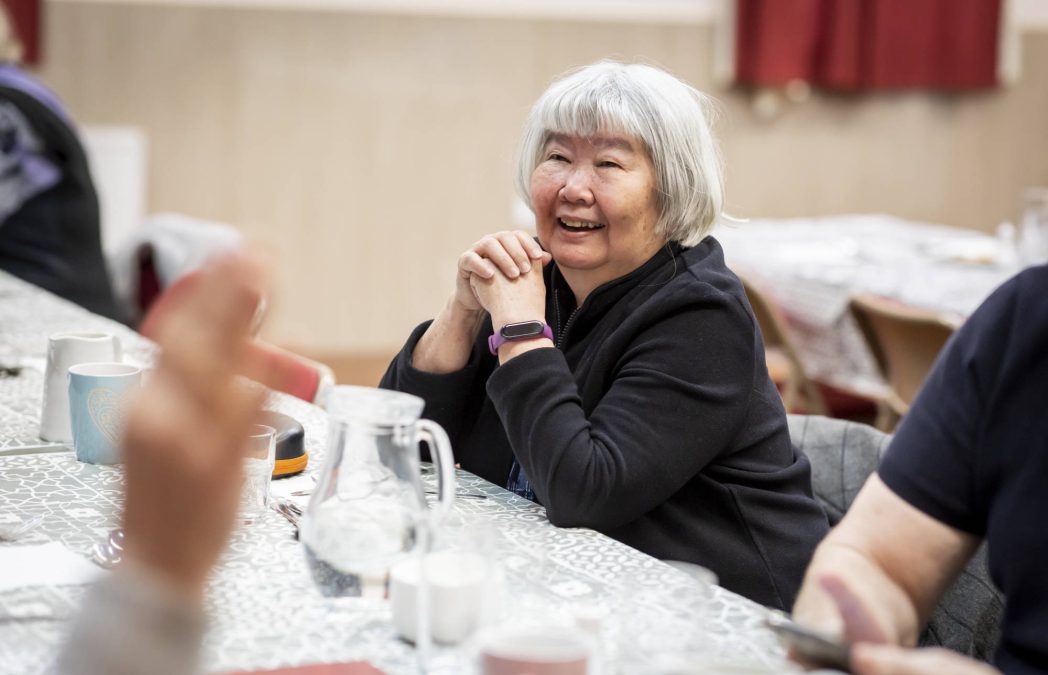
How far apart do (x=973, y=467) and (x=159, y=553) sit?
889 millimetres

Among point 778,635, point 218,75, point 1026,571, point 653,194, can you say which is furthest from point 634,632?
point 218,75

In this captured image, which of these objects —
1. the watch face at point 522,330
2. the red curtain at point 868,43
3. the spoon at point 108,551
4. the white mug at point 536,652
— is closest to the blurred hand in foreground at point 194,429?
the white mug at point 536,652

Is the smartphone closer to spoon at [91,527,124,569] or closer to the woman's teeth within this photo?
spoon at [91,527,124,569]

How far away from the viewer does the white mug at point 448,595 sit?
115cm

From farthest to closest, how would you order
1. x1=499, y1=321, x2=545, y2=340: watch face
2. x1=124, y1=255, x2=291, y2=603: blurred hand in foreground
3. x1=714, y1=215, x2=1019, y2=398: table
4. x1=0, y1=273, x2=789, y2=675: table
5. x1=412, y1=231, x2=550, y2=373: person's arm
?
x1=714, y1=215, x2=1019, y2=398: table → x1=412, y1=231, x2=550, y2=373: person's arm → x1=499, y1=321, x2=545, y2=340: watch face → x1=0, y1=273, x2=789, y2=675: table → x1=124, y1=255, x2=291, y2=603: blurred hand in foreground

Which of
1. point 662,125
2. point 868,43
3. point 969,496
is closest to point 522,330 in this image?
point 662,125

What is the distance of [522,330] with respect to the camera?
5.57ft

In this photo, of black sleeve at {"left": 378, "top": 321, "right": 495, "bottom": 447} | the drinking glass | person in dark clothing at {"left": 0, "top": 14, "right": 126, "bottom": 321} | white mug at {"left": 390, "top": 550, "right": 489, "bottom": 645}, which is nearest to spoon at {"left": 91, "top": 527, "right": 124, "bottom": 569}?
the drinking glass

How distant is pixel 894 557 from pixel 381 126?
5.10 metres

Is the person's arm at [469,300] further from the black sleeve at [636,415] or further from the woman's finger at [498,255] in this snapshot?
the black sleeve at [636,415]

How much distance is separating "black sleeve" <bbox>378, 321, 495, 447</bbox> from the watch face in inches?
9.6

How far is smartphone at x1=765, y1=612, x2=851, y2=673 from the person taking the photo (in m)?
1.06

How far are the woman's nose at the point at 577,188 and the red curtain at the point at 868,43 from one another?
185 inches

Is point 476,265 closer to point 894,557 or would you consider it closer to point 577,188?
point 577,188
